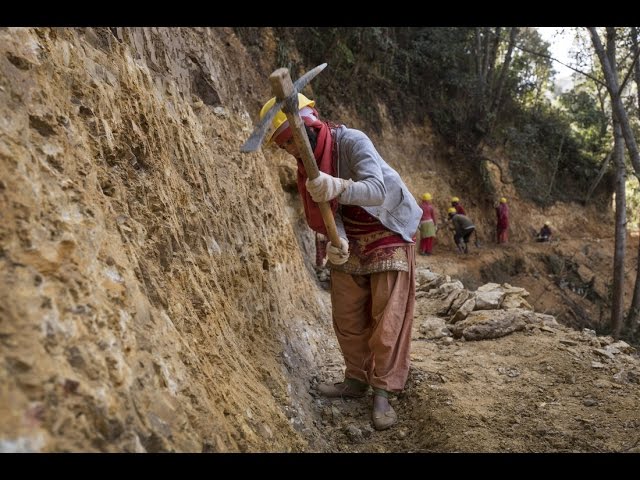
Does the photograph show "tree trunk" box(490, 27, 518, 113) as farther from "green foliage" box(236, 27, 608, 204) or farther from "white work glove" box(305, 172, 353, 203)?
"white work glove" box(305, 172, 353, 203)

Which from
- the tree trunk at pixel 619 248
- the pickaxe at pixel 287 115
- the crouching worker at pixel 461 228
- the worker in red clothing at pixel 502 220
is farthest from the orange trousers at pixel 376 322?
the worker in red clothing at pixel 502 220

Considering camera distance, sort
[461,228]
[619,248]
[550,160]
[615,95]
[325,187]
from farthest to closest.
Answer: [550,160] → [461,228] → [619,248] → [615,95] → [325,187]

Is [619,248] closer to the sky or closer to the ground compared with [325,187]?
closer to the ground

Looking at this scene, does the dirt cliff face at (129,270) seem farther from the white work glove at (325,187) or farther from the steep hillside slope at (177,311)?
the white work glove at (325,187)

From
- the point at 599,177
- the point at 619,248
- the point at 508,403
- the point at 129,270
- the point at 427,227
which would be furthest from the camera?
the point at 599,177

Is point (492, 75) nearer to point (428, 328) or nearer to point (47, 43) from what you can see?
point (428, 328)

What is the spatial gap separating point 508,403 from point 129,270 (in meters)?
2.44

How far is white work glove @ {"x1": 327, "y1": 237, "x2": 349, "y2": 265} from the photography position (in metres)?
2.78

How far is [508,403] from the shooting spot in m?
3.02

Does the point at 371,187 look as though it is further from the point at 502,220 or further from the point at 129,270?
the point at 502,220

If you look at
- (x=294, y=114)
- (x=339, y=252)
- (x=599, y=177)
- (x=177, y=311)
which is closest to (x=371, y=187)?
(x=339, y=252)

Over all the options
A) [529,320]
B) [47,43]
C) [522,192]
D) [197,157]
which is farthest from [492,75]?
[47,43]

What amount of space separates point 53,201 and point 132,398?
0.68 metres

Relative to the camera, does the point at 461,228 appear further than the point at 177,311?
Yes
